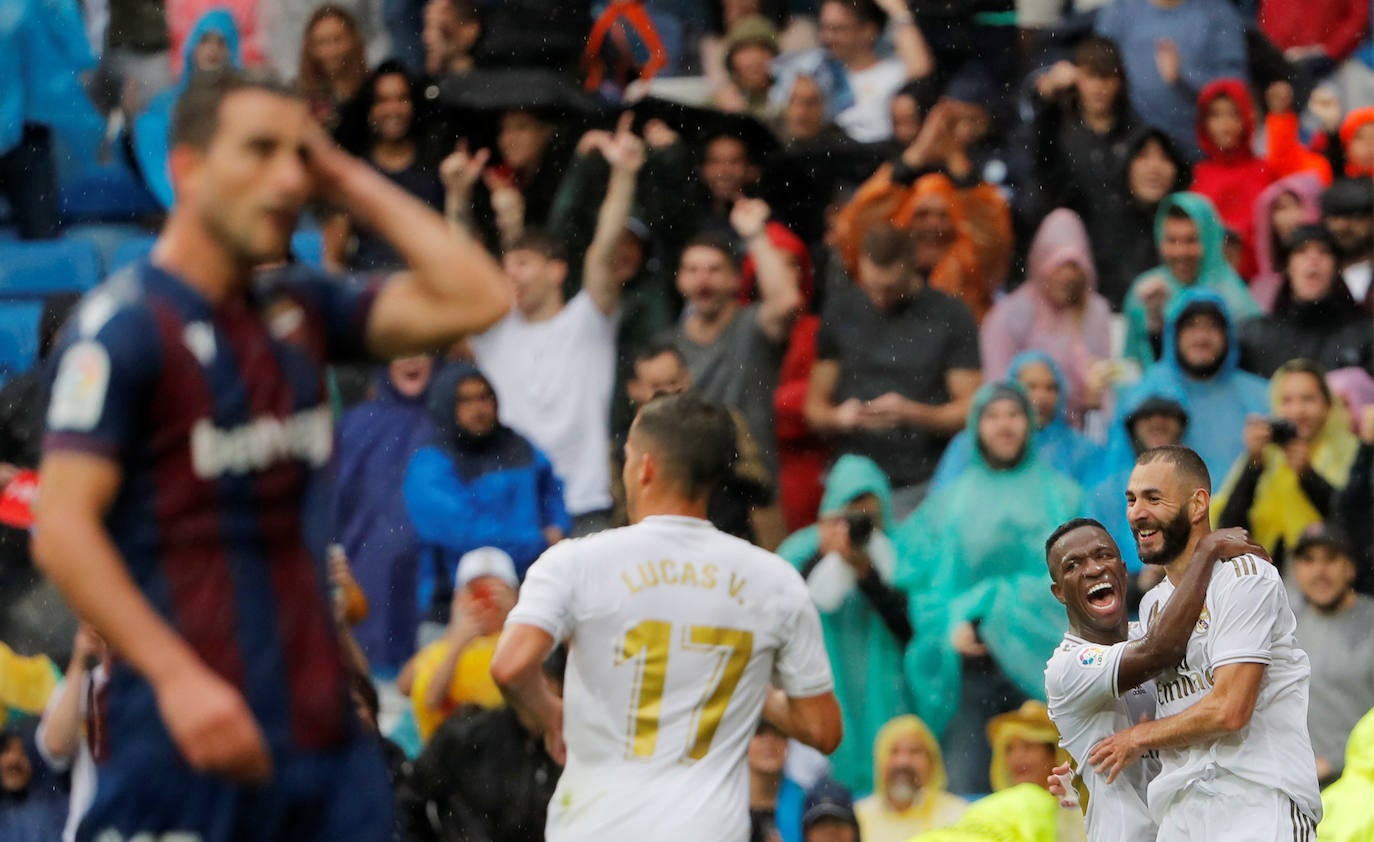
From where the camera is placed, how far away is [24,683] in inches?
367

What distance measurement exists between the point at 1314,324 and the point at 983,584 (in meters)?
2.15

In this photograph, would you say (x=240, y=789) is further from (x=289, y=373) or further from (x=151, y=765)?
(x=289, y=373)

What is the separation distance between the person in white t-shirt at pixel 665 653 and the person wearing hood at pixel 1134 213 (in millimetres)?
5504

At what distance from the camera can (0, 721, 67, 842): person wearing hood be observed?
337 inches

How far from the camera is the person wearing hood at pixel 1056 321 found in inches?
388

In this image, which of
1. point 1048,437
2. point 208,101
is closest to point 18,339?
point 1048,437

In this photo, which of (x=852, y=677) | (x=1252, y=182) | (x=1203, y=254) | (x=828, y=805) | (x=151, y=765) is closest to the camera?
(x=151, y=765)

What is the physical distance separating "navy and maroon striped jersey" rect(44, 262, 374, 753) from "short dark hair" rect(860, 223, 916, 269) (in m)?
5.91

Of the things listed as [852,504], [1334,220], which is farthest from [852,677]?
[1334,220]

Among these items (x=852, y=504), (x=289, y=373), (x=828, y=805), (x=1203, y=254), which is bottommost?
(x=828, y=805)

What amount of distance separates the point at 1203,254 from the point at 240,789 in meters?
7.19

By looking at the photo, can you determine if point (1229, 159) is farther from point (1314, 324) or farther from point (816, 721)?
point (816, 721)

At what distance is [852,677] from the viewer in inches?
353

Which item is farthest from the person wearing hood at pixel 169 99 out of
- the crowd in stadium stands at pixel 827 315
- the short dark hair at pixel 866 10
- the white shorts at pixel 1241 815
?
the white shorts at pixel 1241 815
